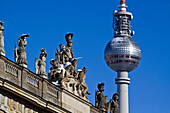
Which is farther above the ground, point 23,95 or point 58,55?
point 58,55

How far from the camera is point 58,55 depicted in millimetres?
60906

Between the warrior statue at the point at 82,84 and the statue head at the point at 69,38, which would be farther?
the statue head at the point at 69,38

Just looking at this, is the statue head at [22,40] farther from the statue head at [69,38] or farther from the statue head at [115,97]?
the statue head at [115,97]

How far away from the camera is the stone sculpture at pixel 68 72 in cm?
5888

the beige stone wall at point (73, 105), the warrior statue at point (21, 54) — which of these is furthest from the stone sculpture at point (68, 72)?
the warrior statue at point (21, 54)

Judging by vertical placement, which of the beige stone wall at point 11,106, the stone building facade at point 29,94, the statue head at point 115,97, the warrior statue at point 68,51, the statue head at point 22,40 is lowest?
the beige stone wall at point 11,106

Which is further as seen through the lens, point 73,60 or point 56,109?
point 73,60

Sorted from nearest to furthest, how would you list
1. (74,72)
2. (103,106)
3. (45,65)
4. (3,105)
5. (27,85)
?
(3,105)
(27,85)
(45,65)
(74,72)
(103,106)

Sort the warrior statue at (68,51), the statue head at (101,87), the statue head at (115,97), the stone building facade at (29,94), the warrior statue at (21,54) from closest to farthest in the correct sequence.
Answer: the stone building facade at (29,94) → the warrior statue at (21,54) → the warrior statue at (68,51) → the statue head at (101,87) → the statue head at (115,97)

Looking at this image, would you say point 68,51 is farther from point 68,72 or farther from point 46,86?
point 46,86

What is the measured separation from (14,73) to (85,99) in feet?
38.9

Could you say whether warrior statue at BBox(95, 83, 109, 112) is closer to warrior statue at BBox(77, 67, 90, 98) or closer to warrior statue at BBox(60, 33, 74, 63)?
warrior statue at BBox(77, 67, 90, 98)

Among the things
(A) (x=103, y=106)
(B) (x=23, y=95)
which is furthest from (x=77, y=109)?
(B) (x=23, y=95)

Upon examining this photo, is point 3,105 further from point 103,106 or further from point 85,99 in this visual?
point 103,106
